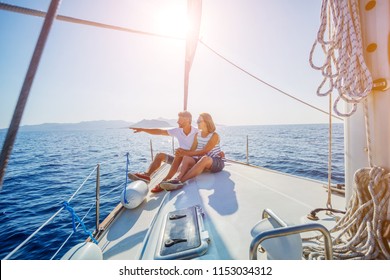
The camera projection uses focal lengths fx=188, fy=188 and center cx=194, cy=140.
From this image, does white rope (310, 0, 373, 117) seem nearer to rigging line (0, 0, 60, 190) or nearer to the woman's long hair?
rigging line (0, 0, 60, 190)

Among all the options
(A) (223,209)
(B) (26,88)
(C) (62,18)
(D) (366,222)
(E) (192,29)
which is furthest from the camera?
(E) (192,29)

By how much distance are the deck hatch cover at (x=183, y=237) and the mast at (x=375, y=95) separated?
105cm

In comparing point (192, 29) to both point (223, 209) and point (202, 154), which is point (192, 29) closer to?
point (202, 154)

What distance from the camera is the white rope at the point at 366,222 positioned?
906 mm

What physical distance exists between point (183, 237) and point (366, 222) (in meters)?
1.02

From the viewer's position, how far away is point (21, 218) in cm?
421

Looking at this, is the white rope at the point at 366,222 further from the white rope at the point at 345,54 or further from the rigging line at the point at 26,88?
the rigging line at the point at 26,88

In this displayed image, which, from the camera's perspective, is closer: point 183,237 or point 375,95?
point 375,95

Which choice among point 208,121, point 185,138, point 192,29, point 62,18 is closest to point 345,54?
point 62,18

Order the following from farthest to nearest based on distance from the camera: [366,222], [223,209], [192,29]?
[192,29] < [223,209] < [366,222]

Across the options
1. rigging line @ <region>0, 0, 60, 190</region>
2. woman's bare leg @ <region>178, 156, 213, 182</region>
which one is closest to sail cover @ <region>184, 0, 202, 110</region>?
woman's bare leg @ <region>178, 156, 213, 182</region>

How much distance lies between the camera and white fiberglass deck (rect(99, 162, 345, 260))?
125 centimetres

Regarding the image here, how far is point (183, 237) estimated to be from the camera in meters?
1.23
